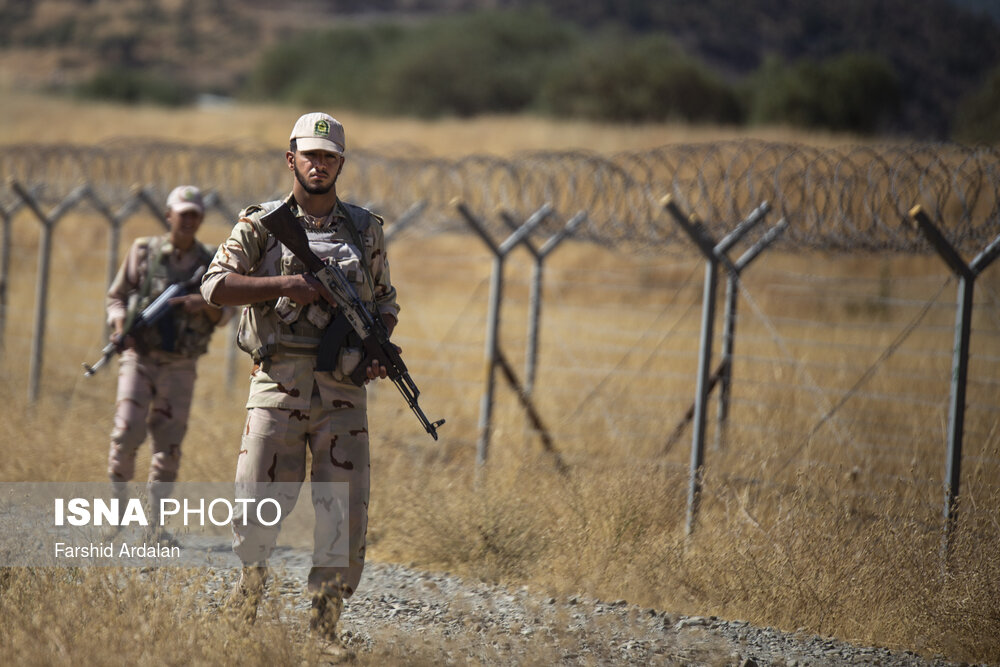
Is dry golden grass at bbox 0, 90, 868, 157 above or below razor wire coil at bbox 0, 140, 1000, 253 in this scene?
above

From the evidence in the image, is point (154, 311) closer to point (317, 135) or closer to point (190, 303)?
point (190, 303)

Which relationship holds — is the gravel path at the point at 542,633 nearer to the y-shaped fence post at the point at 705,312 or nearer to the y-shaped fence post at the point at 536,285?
the y-shaped fence post at the point at 705,312

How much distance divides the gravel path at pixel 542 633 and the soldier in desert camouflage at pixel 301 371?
22cm

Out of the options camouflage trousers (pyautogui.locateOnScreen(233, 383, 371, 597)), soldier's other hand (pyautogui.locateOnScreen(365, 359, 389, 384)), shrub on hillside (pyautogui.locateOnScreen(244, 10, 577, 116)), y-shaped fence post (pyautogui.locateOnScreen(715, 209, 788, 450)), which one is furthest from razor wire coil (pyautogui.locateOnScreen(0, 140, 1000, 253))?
shrub on hillside (pyautogui.locateOnScreen(244, 10, 577, 116))

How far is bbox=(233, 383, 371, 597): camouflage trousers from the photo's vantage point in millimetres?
3891

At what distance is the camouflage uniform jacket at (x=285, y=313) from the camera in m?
3.90

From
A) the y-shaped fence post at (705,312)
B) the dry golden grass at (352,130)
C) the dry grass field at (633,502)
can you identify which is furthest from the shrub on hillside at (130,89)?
the y-shaped fence post at (705,312)

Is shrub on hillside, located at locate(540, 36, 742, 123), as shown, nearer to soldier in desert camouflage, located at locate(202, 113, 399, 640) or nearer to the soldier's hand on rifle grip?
the soldier's hand on rifle grip

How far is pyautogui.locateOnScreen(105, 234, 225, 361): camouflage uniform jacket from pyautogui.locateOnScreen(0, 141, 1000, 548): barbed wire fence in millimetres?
2164

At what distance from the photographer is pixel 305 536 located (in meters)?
6.27

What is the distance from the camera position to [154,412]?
18.5ft

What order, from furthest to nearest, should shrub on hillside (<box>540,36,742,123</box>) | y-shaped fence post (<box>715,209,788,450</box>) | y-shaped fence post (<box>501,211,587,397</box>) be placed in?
shrub on hillside (<box>540,36,742,123</box>) → y-shaped fence post (<box>501,211,587,397</box>) → y-shaped fence post (<box>715,209,788,450</box>)

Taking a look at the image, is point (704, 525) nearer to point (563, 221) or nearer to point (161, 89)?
point (563, 221)

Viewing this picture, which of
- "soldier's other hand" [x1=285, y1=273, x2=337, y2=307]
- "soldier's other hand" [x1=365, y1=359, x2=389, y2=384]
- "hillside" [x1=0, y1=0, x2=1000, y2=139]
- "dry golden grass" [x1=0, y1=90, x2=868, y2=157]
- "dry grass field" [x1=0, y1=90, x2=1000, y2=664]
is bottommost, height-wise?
"dry grass field" [x1=0, y1=90, x2=1000, y2=664]
